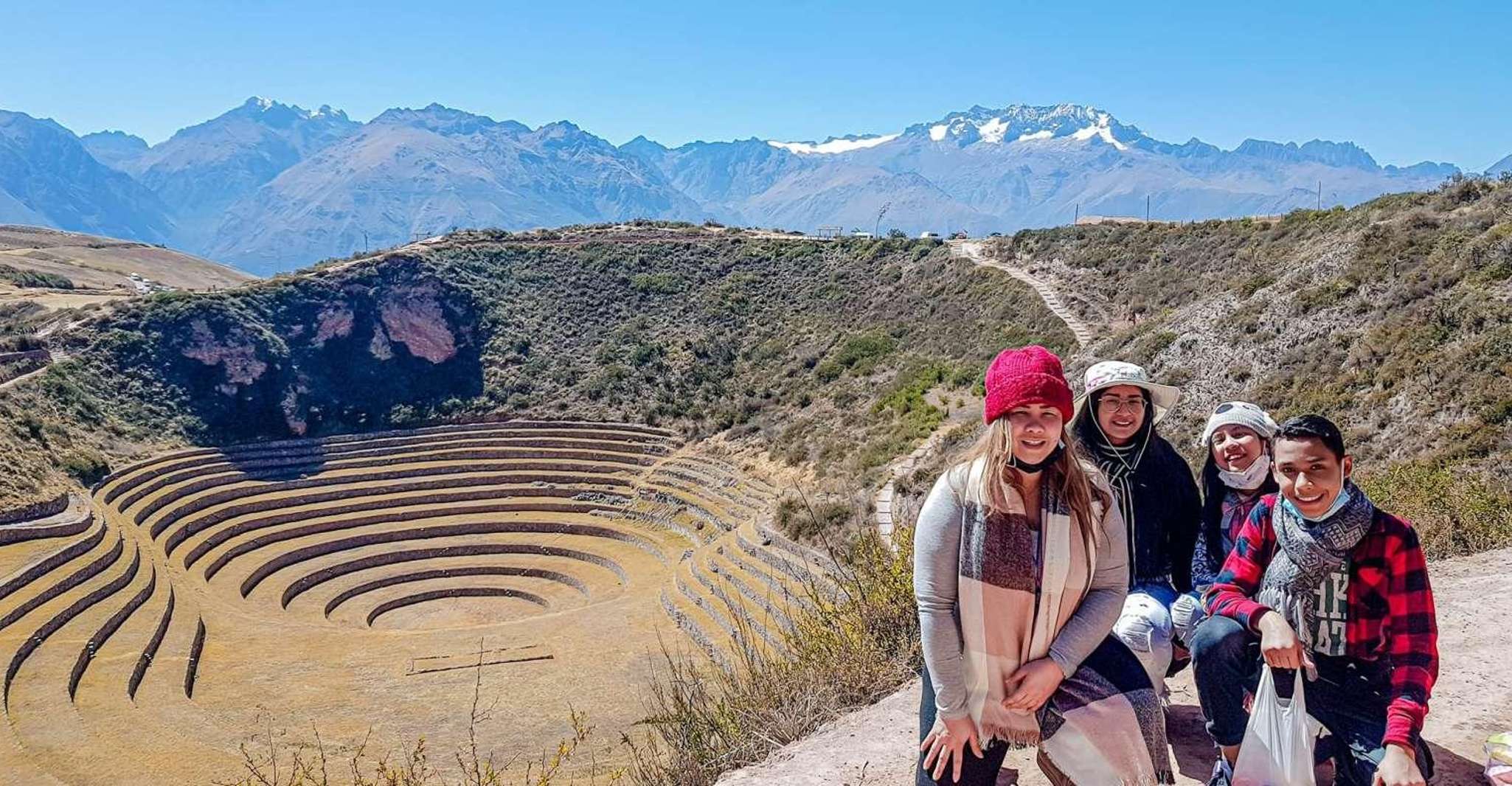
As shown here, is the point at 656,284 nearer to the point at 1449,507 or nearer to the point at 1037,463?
the point at 1449,507

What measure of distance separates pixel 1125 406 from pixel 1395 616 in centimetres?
145

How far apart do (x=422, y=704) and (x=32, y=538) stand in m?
10.7

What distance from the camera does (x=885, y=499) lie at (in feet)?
58.3

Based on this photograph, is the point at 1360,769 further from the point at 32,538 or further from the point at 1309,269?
the point at 32,538

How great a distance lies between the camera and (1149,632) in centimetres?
408

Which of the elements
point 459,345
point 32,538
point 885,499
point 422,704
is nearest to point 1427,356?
point 885,499

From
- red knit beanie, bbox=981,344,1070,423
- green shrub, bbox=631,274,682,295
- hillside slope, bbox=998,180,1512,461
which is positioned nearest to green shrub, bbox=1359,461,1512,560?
hillside slope, bbox=998,180,1512,461

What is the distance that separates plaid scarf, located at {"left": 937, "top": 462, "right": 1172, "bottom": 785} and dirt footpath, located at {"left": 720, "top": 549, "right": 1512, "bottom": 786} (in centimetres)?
95

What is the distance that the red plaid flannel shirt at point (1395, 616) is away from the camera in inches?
128

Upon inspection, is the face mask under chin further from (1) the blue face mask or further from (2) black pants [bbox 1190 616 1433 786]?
(2) black pants [bbox 1190 616 1433 786]

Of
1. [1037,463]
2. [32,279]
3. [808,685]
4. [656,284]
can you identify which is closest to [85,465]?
[656,284]

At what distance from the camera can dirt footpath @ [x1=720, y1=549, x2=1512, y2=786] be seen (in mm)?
4152

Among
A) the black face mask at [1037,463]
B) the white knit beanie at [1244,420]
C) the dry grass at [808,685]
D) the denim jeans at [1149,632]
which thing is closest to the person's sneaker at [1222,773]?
the denim jeans at [1149,632]

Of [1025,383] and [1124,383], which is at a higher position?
[1025,383]
